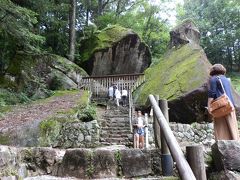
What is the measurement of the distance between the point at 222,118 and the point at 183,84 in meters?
9.64

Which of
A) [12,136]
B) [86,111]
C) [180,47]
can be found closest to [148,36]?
[180,47]

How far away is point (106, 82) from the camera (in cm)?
1900

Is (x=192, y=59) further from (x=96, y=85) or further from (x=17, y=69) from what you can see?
(x=17, y=69)

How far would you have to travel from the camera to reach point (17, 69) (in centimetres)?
1505

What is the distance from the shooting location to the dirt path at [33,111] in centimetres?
939

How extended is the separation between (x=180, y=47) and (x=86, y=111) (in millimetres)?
8228

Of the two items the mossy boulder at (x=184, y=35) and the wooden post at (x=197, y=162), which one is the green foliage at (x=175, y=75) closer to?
the mossy boulder at (x=184, y=35)

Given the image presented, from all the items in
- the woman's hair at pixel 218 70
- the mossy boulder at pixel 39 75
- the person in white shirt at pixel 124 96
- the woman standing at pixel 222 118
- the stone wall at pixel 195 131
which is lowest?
the woman standing at pixel 222 118

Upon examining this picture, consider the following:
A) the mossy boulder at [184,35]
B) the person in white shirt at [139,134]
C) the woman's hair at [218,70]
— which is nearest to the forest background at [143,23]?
the mossy boulder at [184,35]

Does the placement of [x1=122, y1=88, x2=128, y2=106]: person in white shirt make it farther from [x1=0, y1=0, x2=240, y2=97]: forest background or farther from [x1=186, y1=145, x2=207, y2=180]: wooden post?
[x1=186, y1=145, x2=207, y2=180]: wooden post

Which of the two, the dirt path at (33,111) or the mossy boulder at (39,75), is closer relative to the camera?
the dirt path at (33,111)

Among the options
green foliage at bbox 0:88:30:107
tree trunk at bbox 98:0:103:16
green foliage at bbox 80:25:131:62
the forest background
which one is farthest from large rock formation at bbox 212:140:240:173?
tree trunk at bbox 98:0:103:16

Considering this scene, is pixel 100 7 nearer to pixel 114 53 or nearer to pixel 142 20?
pixel 142 20

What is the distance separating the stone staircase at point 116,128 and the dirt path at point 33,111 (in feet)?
5.27
